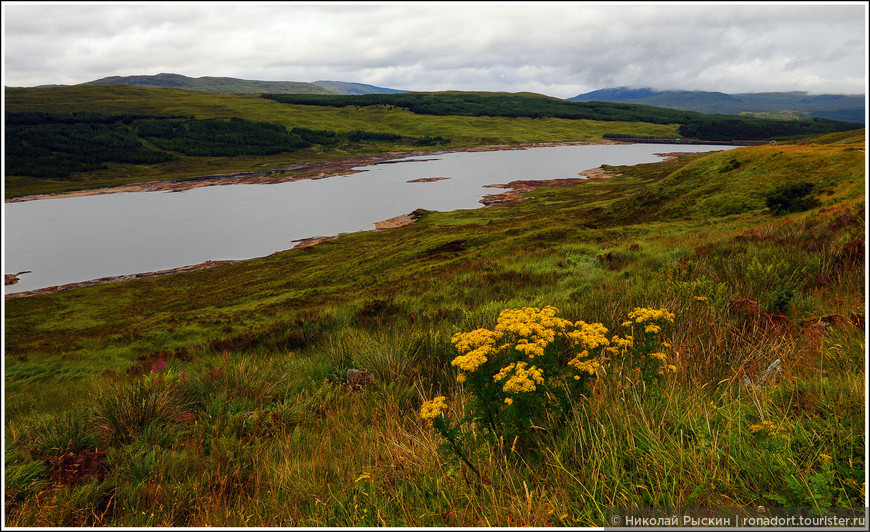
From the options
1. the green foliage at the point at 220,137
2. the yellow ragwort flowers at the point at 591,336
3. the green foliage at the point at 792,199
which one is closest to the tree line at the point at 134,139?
the green foliage at the point at 220,137

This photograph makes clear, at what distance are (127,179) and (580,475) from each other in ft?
427

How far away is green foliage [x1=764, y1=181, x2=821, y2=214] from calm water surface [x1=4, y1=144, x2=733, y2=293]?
40.1m

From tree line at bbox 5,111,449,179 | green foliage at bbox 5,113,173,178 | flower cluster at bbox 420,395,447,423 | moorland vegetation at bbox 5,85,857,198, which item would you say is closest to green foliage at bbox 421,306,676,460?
flower cluster at bbox 420,395,447,423

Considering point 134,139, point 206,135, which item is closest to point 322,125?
point 206,135

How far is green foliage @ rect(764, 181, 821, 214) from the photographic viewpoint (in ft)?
70.6

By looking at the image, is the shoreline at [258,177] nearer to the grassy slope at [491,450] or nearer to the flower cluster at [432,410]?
the grassy slope at [491,450]

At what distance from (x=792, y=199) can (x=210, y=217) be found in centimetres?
6679

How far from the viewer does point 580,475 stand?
10.2 feet

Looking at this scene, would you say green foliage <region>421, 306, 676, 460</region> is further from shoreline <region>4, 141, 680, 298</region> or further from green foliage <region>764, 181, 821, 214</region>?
shoreline <region>4, 141, 680, 298</region>

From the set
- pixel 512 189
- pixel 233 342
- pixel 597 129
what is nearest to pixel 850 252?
pixel 233 342

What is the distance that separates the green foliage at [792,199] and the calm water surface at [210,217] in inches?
1578

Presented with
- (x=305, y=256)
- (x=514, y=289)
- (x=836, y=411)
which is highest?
(x=836, y=411)

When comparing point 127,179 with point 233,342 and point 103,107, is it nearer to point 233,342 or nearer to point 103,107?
point 103,107

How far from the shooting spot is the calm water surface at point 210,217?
4759cm
